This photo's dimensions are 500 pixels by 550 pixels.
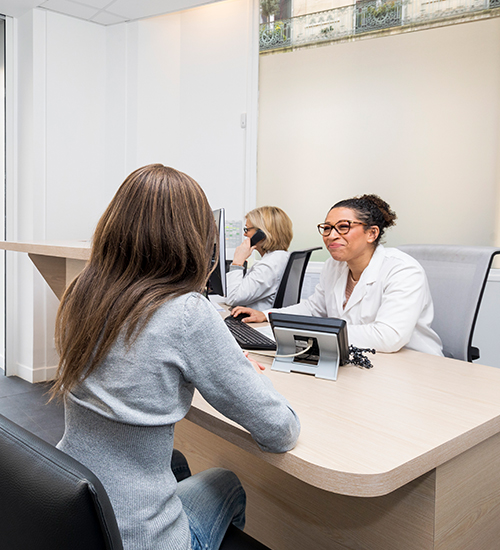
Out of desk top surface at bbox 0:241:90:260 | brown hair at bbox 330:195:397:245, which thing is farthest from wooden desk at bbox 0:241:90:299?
brown hair at bbox 330:195:397:245

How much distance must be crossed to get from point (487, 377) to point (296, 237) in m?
2.48

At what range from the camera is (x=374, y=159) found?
10.9 feet

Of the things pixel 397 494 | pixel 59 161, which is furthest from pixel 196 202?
pixel 59 161

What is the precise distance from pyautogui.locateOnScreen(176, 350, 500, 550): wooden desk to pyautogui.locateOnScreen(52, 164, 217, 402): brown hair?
0.30 metres

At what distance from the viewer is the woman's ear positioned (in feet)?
6.07

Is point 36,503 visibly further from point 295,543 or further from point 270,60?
point 270,60

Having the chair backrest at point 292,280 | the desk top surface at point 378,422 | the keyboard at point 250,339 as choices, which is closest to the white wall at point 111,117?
the chair backrest at point 292,280

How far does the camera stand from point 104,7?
11.2ft

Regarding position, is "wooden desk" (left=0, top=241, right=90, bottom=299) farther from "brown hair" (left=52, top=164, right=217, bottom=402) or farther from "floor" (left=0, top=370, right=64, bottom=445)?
"brown hair" (left=52, top=164, right=217, bottom=402)

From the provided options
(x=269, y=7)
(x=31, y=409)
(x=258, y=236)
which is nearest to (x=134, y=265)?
(x=258, y=236)

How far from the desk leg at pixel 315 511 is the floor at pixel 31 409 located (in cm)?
147

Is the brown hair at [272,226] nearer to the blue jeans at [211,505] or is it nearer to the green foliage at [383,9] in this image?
the green foliage at [383,9]

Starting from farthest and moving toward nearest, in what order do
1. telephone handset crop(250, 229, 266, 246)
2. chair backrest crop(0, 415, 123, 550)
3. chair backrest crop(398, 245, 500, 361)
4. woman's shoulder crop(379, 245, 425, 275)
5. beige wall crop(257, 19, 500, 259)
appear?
beige wall crop(257, 19, 500, 259) → telephone handset crop(250, 229, 266, 246) → chair backrest crop(398, 245, 500, 361) → woman's shoulder crop(379, 245, 425, 275) → chair backrest crop(0, 415, 123, 550)

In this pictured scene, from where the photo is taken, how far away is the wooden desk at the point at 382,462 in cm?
82
